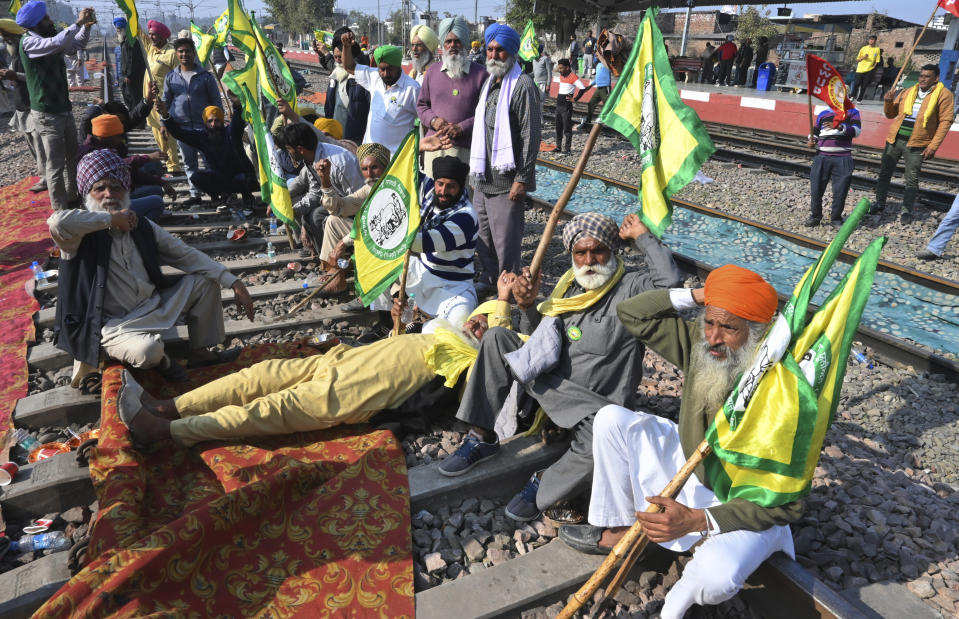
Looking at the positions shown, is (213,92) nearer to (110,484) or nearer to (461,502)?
(110,484)

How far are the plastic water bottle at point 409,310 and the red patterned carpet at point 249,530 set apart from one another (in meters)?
1.31

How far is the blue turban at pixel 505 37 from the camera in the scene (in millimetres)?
5102

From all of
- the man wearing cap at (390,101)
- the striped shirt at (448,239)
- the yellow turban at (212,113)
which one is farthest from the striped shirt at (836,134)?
the yellow turban at (212,113)

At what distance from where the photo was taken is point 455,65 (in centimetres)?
Answer: 573

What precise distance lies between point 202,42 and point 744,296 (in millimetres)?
7242

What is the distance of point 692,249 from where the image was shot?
7055 mm

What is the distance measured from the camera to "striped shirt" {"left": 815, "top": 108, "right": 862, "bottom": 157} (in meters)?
7.50

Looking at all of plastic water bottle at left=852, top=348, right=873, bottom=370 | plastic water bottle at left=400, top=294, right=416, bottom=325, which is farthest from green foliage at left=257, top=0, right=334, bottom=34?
plastic water bottle at left=852, top=348, right=873, bottom=370

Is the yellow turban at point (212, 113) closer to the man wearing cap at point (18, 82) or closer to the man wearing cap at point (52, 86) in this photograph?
the man wearing cap at point (52, 86)

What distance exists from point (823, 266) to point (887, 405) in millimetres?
2596

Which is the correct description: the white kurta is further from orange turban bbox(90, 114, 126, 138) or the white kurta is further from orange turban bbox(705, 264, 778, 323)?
orange turban bbox(90, 114, 126, 138)

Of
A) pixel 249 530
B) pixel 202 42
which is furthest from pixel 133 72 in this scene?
pixel 249 530

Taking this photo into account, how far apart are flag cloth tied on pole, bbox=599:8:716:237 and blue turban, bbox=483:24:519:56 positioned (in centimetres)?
235

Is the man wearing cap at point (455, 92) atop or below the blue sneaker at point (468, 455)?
atop
